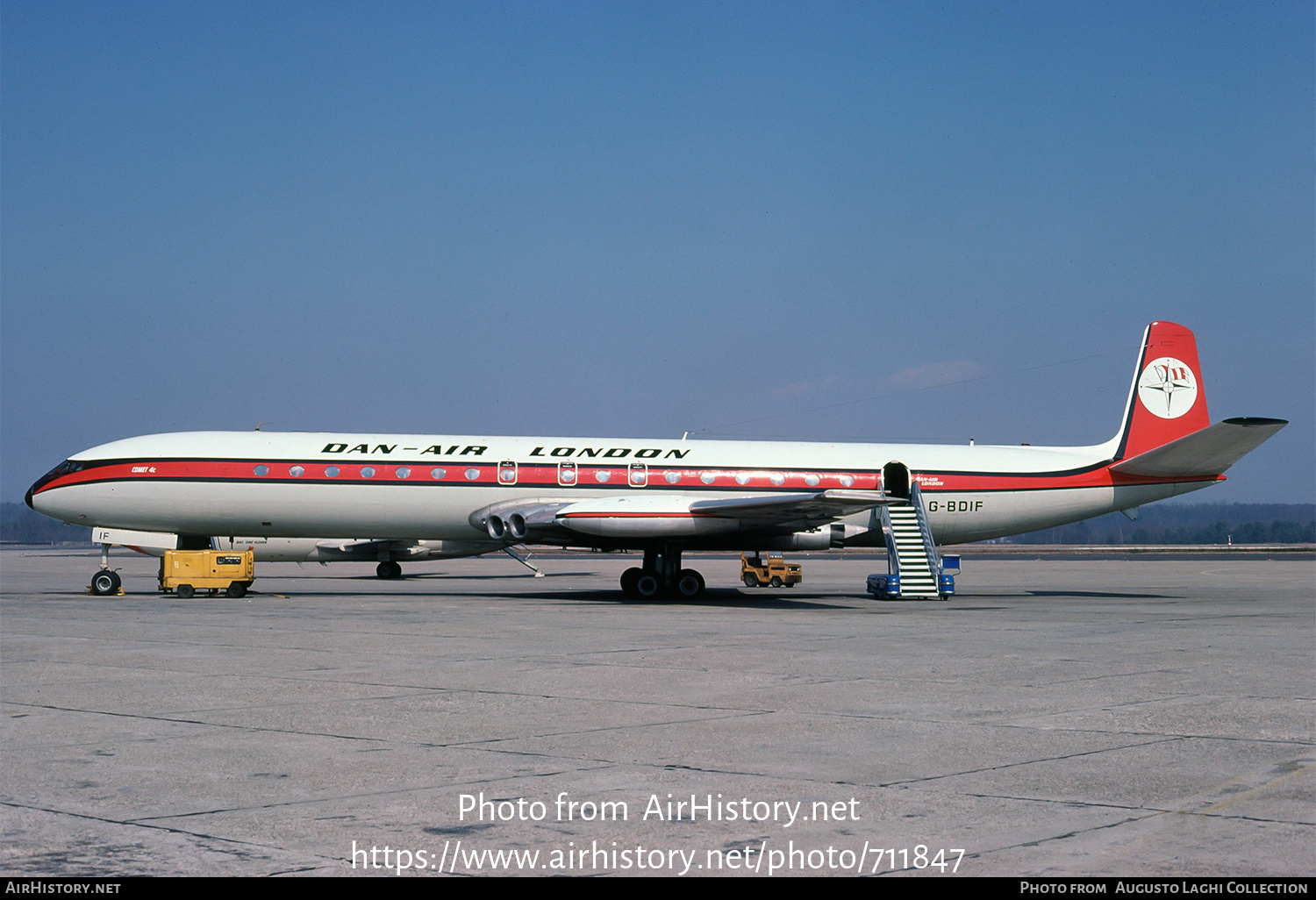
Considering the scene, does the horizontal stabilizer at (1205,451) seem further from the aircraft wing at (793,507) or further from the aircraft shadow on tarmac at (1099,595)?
the aircraft wing at (793,507)

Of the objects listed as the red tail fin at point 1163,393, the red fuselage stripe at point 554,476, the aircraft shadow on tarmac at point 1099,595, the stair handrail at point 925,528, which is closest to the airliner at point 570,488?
the red fuselage stripe at point 554,476

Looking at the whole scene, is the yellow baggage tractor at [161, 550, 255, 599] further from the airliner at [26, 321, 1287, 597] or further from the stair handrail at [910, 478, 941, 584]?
the stair handrail at [910, 478, 941, 584]

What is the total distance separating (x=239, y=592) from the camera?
25.2 meters

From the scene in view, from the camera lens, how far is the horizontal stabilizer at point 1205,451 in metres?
26.0

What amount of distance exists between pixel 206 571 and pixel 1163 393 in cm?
2400

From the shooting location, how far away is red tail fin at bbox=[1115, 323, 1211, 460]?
29969 mm

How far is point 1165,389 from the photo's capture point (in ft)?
99.4

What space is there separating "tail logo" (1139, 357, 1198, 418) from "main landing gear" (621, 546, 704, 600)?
513 inches

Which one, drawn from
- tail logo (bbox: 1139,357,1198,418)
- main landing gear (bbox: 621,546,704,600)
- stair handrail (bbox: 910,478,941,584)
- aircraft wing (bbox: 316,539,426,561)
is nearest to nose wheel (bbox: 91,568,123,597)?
main landing gear (bbox: 621,546,704,600)

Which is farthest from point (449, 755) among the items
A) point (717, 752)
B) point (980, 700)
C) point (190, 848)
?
point (980, 700)

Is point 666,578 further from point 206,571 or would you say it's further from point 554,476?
point 206,571

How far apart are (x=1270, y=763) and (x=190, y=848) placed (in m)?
6.22

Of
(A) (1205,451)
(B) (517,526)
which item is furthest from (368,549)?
(A) (1205,451)
